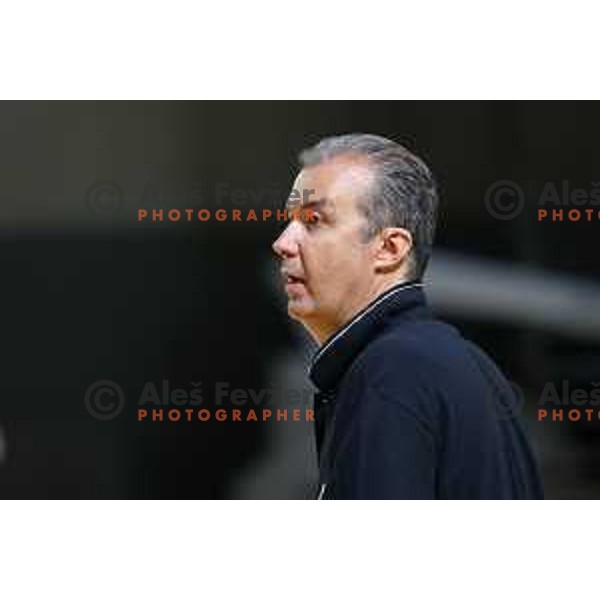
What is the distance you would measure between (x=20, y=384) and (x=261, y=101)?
1677 millimetres

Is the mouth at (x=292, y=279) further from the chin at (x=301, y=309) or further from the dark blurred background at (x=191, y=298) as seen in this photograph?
the dark blurred background at (x=191, y=298)

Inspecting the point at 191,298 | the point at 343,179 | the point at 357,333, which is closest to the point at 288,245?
the point at 343,179

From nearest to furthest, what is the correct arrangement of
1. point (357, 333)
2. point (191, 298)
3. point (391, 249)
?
1. point (357, 333)
2. point (391, 249)
3. point (191, 298)

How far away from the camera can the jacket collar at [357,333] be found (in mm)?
2129

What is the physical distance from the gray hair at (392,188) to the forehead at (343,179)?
0.01 metres

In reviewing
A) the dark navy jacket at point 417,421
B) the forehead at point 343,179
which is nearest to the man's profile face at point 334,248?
the forehead at point 343,179

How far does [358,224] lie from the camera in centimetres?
229

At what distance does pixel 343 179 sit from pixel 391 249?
6.4 inches

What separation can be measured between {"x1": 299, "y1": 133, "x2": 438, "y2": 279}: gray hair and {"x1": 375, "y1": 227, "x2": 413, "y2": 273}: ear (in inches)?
0.5

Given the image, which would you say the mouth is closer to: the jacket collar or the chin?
the chin

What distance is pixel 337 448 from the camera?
6.46 feet

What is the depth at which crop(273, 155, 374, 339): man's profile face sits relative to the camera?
2.26m

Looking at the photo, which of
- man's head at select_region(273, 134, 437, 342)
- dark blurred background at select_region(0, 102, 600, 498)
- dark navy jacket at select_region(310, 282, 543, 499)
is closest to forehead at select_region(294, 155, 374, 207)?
man's head at select_region(273, 134, 437, 342)

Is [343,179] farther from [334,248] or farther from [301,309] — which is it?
[301,309]
